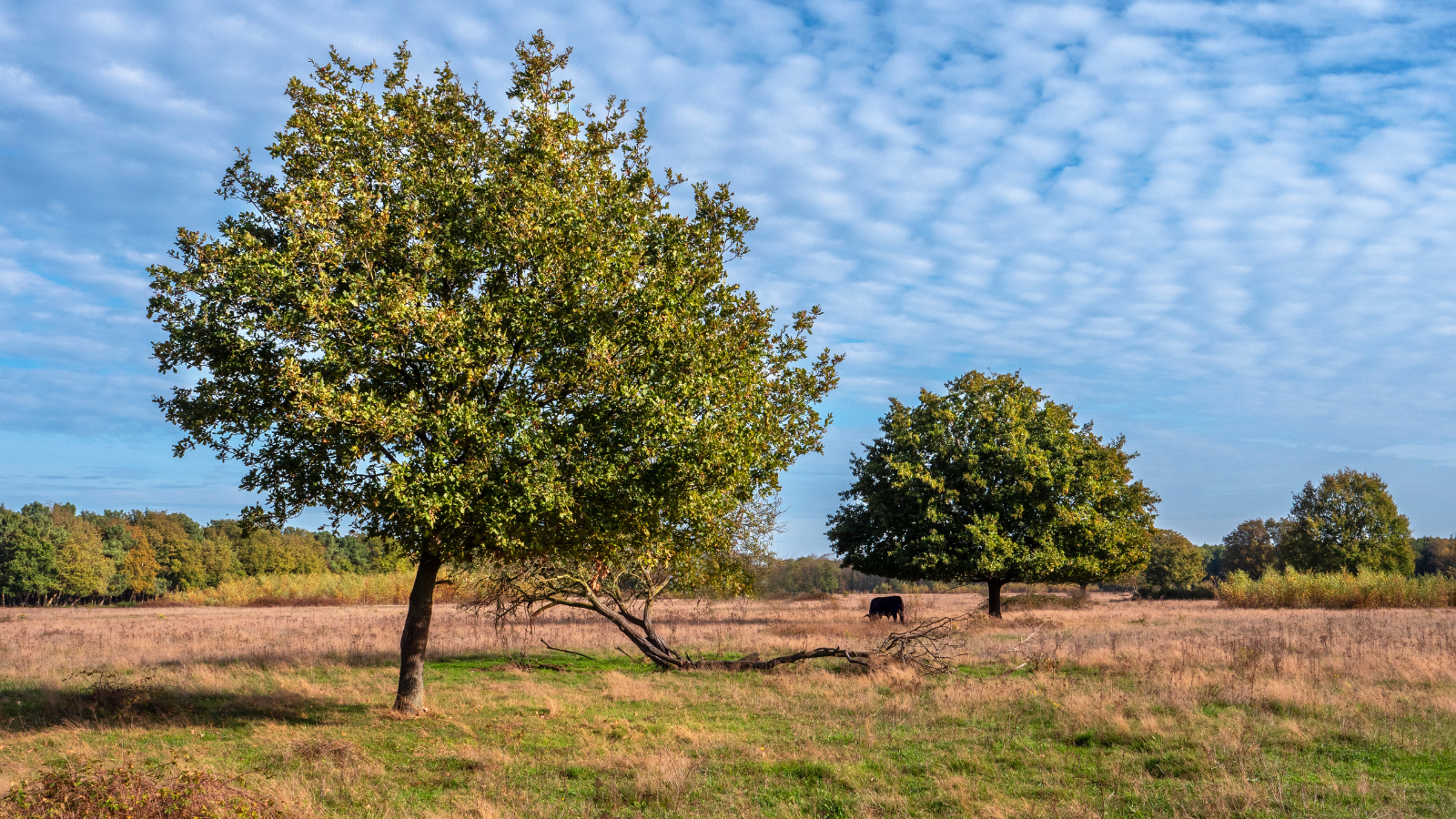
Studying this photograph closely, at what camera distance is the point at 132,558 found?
94688mm

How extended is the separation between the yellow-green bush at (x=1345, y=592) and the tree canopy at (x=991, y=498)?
15.2m

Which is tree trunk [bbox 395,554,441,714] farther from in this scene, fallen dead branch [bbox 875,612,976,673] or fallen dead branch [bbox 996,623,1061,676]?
fallen dead branch [bbox 996,623,1061,676]

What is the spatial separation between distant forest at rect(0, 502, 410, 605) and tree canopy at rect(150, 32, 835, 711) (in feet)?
199

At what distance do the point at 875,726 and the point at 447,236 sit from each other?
1174cm

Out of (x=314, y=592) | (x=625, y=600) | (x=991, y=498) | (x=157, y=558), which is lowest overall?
(x=314, y=592)

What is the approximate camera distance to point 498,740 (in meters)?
13.9

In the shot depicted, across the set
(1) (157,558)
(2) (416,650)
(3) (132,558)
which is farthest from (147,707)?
(1) (157,558)

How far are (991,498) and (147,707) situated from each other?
33.5 metres

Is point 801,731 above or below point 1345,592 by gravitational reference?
below

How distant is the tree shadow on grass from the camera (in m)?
15.5

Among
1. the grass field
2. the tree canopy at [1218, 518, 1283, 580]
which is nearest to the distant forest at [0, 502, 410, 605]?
the grass field

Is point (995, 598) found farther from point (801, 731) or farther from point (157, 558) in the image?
point (157, 558)

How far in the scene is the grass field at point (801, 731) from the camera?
32.6ft

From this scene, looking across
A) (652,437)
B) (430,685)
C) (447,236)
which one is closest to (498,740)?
(652,437)
